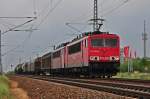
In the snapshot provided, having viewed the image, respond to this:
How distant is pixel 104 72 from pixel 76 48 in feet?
15.0

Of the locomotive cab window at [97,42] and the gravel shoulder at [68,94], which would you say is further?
the locomotive cab window at [97,42]

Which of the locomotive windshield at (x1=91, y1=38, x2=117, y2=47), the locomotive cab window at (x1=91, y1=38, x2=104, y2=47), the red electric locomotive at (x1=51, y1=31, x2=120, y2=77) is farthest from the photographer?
the locomotive windshield at (x1=91, y1=38, x2=117, y2=47)

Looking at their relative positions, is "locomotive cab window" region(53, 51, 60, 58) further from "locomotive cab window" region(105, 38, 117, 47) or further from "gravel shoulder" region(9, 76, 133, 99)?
"gravel shoulder" region(9, 76, 133, 99)

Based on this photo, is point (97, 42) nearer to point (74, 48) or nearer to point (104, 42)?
point (104, 42)

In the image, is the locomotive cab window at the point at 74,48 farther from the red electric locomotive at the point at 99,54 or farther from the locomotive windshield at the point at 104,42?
the locomotive windshield at the point at 104,42

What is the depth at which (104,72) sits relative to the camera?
116 ft

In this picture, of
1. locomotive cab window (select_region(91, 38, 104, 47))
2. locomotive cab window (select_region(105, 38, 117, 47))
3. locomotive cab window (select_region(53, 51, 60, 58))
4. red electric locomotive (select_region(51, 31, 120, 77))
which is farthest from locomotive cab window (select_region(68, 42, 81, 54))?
locomotive cab window (select_region(53, 51, 60, 58))

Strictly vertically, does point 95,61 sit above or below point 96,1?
below

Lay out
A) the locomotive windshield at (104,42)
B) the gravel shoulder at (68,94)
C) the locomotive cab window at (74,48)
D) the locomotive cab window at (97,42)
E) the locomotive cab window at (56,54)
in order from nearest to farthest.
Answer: the gravel shoulder at (68,94)
the locomotive cab window at (97,42)
the locomotive windshield at (104,42)
the locomotive cab window at (74,48)
the locomotive cab window at (56,54)

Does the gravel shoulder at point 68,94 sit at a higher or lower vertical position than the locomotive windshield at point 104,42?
lower

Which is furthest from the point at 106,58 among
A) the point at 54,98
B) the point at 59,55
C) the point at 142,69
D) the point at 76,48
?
the point at 142,69

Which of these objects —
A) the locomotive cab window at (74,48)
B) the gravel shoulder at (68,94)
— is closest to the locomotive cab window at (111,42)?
the locomotive cab window at (74,48)

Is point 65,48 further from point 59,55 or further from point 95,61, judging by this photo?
point 95,61

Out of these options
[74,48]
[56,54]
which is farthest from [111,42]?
[56,54]
